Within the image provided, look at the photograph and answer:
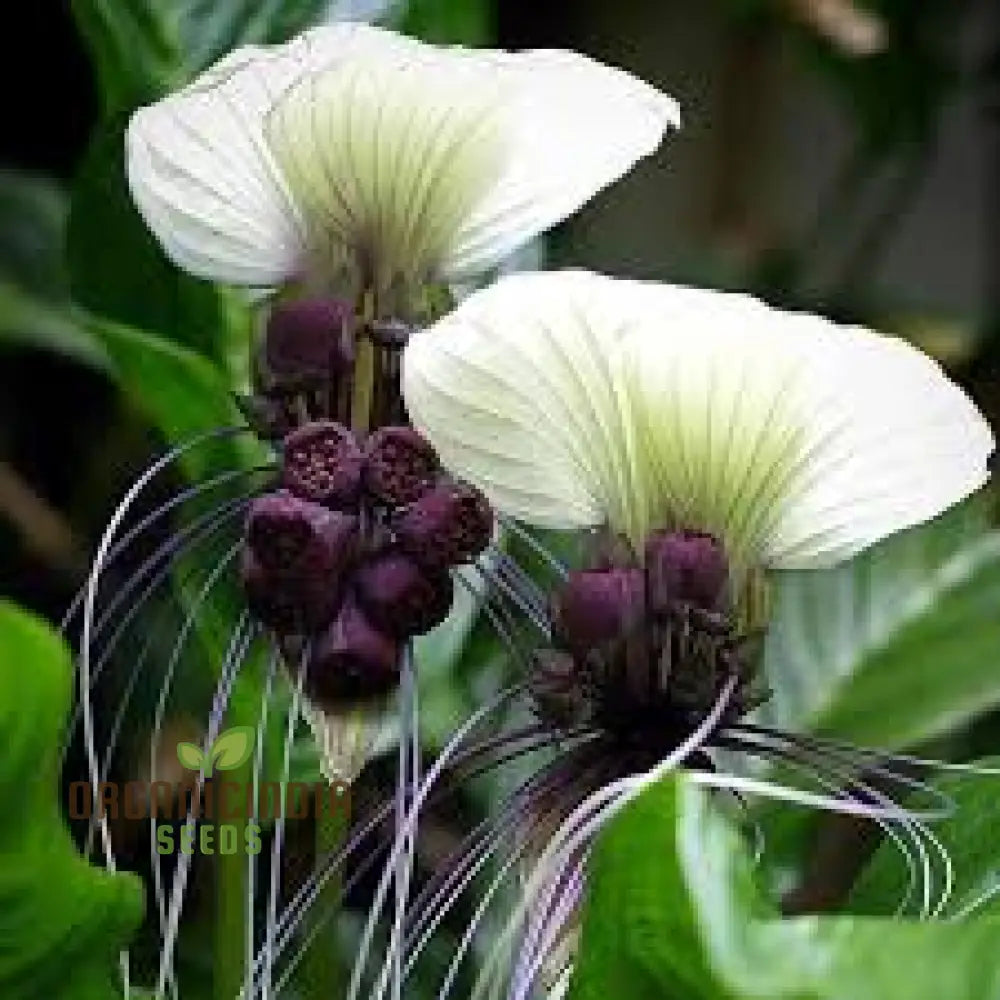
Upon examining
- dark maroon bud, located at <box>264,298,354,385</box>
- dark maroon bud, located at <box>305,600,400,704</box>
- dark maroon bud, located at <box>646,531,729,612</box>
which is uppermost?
dark maroon bud, located at <box>264,298,354,385</box>

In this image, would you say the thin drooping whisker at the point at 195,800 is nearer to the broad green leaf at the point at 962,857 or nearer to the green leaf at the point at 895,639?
the broad green leaf at the point at 962,857

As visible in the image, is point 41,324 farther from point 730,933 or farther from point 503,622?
point 730,933

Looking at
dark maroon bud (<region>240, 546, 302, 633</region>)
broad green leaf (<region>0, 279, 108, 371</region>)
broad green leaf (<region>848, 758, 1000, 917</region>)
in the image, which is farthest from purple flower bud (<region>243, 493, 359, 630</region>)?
broad green leaf (<region>0, 279, 108, 371</region>)

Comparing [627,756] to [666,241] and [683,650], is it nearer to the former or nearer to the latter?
[683,650]

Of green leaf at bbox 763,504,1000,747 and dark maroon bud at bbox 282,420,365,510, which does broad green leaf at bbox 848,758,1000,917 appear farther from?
green leaf at bbox 763,504,1000,747

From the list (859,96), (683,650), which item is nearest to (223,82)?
(683,650)

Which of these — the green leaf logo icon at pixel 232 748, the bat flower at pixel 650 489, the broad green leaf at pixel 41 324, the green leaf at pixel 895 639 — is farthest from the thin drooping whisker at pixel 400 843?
the broad green leaf at pixel 41 324
